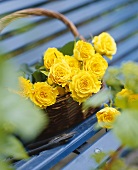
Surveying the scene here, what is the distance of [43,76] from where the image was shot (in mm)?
1328

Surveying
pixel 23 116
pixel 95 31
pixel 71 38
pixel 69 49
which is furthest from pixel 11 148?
pixel 95 31

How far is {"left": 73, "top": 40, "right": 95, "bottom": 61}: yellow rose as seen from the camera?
1.32 m

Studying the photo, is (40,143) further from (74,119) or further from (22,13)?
(22,13)

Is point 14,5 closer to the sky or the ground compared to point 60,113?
closer to the sky

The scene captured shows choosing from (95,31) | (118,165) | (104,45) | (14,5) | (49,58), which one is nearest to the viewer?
(118,165)

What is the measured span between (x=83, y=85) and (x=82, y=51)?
0.52 feet

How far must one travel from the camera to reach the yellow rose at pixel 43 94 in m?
1.20

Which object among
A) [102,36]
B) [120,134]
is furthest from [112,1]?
[120,134]

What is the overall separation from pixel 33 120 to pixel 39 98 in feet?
2.63

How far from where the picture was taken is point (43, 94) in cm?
123

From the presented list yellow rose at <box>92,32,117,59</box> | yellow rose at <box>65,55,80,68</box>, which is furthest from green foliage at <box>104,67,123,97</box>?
yellow rose at <box>92,32,117,59</box>

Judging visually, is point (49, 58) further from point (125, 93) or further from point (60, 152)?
point (125, 93)

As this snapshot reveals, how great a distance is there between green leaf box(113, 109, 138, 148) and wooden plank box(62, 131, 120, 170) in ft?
1.97

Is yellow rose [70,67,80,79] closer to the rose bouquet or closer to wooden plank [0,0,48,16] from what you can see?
the rose bouquet
